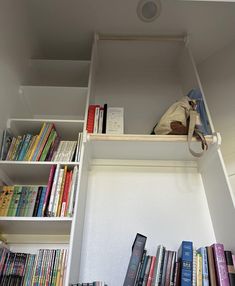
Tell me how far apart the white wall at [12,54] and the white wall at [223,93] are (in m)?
1.28

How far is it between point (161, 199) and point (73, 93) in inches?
33.9

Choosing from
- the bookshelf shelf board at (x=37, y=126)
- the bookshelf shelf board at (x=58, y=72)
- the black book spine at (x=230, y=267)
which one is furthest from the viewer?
the bookshelf shelf board at (x=58, y=72)

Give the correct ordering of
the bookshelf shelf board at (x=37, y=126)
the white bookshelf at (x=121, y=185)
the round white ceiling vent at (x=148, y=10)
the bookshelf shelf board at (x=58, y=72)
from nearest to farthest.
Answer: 1. the white bookshelf at (x=121, y=185)
2. the bookshelf shelf board at (x=37, y=126)
3. the round white ceiling vent at (x=148, y=10)
4. the bookshelf shelf board at (x=58, y=72)

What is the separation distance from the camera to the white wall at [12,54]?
1.27 metres

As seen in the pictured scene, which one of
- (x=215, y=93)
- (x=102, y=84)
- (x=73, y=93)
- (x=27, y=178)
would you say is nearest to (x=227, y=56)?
(x=215, y=93)

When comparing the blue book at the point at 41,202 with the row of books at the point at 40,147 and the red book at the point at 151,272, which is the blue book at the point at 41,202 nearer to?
the row of books at the point at 40,147

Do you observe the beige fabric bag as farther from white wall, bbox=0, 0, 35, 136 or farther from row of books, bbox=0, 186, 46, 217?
white wall, bbox=0, 0, 35, 136

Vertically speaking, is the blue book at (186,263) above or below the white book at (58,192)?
below

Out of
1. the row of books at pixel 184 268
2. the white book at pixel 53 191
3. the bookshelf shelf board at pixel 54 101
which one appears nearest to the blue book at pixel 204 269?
the row of books at pixel 184 268

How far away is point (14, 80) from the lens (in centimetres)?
143

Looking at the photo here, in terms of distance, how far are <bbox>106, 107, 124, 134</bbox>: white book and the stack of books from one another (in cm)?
34

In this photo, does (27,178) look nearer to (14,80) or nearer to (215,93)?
(14,80)

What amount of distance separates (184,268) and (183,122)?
0.73 meters

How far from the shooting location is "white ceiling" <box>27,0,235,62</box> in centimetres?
165
